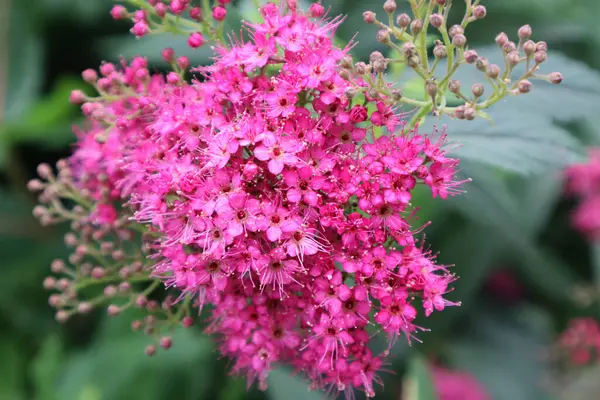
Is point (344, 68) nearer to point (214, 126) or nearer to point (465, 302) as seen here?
point (214, 126)

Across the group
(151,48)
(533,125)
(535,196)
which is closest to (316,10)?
(533,125)

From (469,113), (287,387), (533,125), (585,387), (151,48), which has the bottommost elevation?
(585,387)

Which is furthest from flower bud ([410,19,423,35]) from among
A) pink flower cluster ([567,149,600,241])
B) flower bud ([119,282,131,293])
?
pink flower cluster ([567,149,600,241])

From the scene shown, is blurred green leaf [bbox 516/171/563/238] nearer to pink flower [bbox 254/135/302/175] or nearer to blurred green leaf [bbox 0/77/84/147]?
pink flower [bbox 254/135/302/175]

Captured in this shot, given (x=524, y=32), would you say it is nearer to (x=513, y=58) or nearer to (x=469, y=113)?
(x=513, y=58)

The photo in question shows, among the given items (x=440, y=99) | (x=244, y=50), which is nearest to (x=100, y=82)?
(x=244, y=50)

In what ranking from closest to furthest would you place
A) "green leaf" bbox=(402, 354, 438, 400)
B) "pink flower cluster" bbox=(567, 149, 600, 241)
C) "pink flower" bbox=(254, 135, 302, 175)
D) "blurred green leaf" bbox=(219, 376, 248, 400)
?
"pink flower" bbox=(254, 135, 302, 175), "green leaf" bbox=(402, 354, 438, 400), "blurred green leaf" bbox=(219, 376, 248, 400), "pink flower cluster" bbox=(567, 149, 600, 241)
